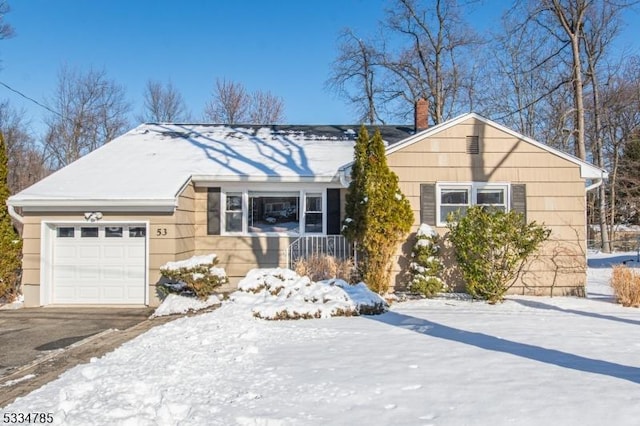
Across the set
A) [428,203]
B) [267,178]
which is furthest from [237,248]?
[428,203]

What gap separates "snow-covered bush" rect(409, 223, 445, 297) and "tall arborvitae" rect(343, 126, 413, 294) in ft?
1.43

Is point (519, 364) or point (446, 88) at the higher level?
point (446, 88)

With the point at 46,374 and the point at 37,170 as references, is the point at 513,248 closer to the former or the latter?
the point at 46,374

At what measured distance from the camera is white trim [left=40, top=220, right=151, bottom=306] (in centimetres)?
977

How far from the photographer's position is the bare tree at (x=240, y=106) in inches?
1214

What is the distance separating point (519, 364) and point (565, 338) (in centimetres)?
173

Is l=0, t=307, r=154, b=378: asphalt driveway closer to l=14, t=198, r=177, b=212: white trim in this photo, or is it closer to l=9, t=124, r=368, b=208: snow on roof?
l=14, t=198, r=177, b=212: white trim

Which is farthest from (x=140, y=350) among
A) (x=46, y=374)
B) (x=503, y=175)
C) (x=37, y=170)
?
(x=37, y=170)

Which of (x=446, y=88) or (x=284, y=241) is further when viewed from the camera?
(x=446, y=88)

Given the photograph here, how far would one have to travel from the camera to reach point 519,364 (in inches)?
185

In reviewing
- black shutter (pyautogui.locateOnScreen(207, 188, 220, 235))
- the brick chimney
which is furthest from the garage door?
the brick chimney

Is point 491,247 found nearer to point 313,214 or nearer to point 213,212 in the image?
point 313,214

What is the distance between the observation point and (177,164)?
36.7 ft

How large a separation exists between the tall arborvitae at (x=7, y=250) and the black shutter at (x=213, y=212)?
437cm
